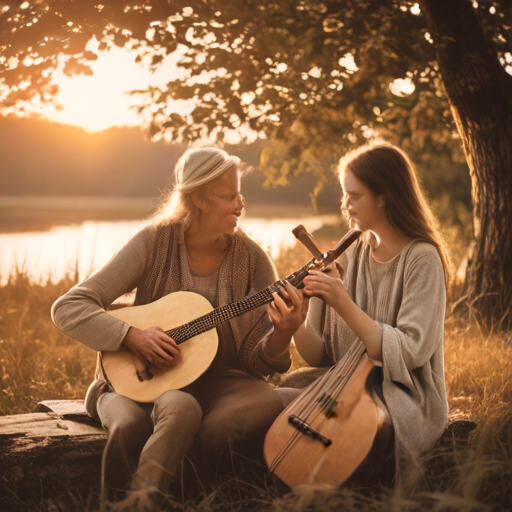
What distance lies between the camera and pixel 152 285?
2930 mm

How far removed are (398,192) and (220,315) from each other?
37.9 inches

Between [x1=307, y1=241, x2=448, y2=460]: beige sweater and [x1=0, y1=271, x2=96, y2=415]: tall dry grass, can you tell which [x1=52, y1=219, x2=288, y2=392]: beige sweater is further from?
[x1=0, y1=271, x2=96, y2=415]: tall dry grass

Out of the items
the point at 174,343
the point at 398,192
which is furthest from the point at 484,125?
the point at 174,343

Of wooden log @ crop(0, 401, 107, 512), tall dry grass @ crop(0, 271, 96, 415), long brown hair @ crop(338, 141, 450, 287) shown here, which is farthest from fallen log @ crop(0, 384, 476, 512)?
tall dry grass @ crop(0, 271, 96, 415)

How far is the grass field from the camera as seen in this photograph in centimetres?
193

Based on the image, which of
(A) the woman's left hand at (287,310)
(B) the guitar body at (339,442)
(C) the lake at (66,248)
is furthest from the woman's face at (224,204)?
(B) the guitar body at (339,442)

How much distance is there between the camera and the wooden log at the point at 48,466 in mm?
2463

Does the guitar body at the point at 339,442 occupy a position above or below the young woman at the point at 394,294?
below

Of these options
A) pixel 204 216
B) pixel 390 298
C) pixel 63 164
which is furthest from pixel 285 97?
pixel 63 164

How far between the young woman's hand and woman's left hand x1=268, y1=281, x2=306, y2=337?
120 mm

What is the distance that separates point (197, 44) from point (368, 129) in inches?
95.0

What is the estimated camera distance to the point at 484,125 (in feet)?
Result: 15.2

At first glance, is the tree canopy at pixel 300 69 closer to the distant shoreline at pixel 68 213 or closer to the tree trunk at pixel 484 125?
the tree trunk at pixel 484 125

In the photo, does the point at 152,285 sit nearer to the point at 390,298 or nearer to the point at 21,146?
the point at 390,298
